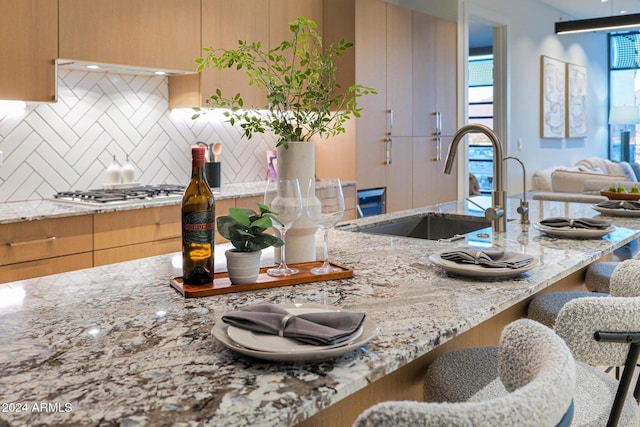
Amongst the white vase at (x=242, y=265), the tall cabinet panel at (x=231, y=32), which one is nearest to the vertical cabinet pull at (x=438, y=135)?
the tall cabinet panel at (x=231, y=32)

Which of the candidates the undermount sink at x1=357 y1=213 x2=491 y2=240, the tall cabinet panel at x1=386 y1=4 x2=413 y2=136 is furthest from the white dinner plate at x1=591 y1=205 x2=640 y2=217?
the tall cabinet panel at x1=386 y1=4 x2=413 y2=136

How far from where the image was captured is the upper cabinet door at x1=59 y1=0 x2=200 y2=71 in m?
3.01

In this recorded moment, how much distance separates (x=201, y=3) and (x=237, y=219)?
2589 mm

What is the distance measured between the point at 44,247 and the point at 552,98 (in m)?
6.68

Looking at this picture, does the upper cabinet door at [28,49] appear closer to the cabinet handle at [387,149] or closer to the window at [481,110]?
the cabinet handle at [387,149]

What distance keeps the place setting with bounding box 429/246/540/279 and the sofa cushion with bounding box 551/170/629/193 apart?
159 inches

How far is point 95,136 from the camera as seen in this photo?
3488 millimetres

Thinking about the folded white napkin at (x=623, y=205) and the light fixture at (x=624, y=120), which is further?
the light fixture at (x=624, y=120)

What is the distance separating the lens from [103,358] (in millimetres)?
956

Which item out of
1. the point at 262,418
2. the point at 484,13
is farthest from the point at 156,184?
the point at 484,13

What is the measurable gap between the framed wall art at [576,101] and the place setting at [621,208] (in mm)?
5902

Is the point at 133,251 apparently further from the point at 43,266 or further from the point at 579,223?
the point at 579,223

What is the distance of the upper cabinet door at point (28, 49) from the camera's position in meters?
2.77

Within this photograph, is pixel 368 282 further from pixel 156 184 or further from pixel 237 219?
pixel 156 184
